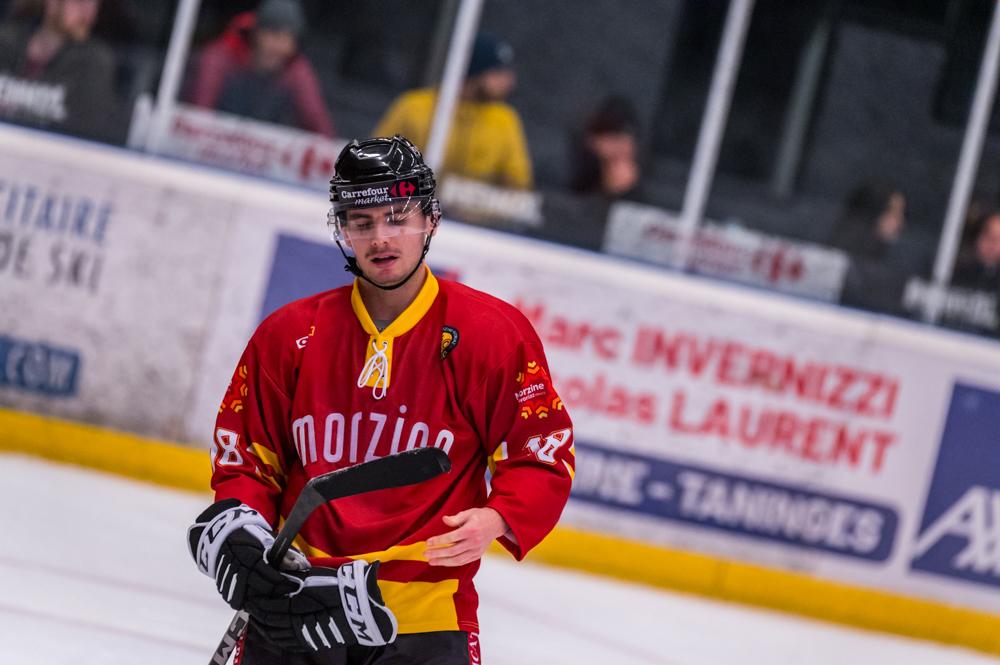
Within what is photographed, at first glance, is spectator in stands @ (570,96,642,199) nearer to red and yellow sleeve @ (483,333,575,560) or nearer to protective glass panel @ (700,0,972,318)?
protective glass panel @ (700,0,972,318)

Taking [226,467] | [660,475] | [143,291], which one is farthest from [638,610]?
[226,467]

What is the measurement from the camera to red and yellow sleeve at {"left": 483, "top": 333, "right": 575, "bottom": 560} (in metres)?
2.12

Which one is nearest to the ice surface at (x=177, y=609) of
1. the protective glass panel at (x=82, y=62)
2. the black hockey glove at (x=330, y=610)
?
the black hockey glove at (x=330, y=610)

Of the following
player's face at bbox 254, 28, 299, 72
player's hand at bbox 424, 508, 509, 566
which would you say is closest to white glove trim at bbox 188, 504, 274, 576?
player's hand at bbox 424, 508, 509, 566

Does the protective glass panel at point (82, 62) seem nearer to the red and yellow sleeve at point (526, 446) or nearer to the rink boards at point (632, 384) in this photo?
the rink boards at point (632, 384)

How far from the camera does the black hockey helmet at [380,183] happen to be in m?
2.13

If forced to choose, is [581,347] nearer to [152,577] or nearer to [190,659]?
[152,577]

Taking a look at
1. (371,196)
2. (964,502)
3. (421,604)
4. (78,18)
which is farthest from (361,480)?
(964,502)

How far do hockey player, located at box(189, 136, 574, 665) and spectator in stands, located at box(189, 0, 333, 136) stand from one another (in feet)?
10.1

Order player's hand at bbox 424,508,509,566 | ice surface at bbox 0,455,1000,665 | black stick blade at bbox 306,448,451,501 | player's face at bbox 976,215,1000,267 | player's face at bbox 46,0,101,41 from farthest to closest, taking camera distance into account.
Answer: player's face at bbox 976,215,1000,267 < player's face at bbox 46,0,101,41 < ice surface at bbox 0,455,1000,665 < player's hand at bbox 424,508,509,566 < black stick blade at bbox 306,448,451,501

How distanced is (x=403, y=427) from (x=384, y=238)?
0.90ft

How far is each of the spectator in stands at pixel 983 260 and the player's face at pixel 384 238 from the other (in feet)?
12.7

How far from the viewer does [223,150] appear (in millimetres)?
5156

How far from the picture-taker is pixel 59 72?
507cm
